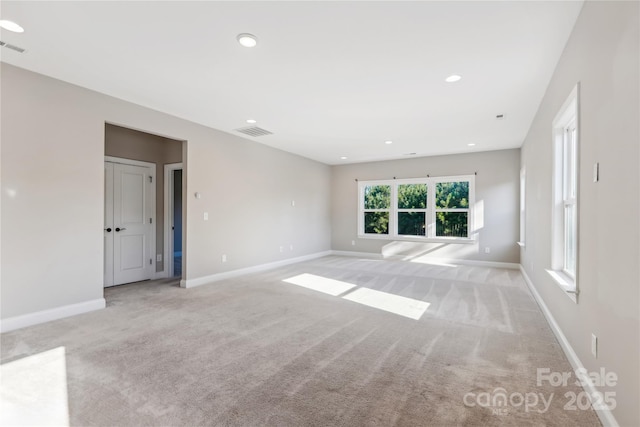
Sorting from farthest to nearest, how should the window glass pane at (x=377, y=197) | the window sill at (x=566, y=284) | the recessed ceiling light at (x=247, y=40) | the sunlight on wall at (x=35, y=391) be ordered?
the window glass pane at (x=377, y=197) < the recessed ceiling light at (x=247, y=40) < the window sill at (x=566, y=284) < the sunlight on wall at (x=35, y=391)

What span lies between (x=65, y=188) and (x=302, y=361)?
3290mm

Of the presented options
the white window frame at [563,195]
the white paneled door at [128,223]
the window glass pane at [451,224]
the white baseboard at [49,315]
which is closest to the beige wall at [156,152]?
the white paneled door at [128,223]

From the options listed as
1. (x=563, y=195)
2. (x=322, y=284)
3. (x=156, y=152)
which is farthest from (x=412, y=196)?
(x=156, y=152)

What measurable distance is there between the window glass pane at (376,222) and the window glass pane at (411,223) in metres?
0.38

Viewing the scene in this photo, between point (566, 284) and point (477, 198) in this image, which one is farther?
point (477, 198)

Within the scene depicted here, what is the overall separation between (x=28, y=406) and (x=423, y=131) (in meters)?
5.66

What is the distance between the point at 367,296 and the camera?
4316 millimetres

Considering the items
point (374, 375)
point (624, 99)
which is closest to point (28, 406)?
point (374, 375)

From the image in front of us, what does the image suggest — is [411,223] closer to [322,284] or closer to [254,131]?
[322,284]

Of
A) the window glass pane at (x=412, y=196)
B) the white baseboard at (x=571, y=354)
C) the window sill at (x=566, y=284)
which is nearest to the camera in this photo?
the white baseboard at (x=571, y=354)

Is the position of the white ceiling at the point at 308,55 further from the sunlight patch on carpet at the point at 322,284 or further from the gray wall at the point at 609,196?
the sunlight patch on carpet at the point at 322,284

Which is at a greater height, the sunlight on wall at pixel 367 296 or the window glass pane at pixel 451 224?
the window glass pane at pixel 451 224

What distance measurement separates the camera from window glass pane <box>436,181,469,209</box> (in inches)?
284

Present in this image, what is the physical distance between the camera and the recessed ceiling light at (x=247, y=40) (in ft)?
8.29
